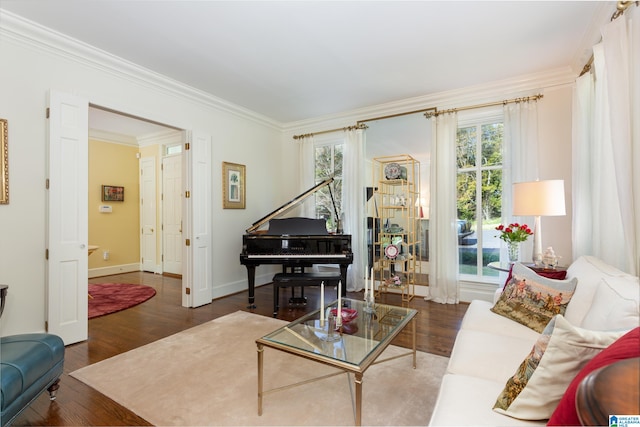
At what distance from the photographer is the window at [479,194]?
4.10 metres

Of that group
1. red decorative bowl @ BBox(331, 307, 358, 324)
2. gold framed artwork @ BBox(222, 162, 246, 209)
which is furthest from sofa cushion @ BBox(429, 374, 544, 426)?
gold framed artwork @ BBox(222, 162, 246, 209)

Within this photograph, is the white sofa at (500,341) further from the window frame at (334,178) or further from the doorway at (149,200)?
the doorway at (149,200)

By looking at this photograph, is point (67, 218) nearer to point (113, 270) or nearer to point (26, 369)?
point (26, 369)

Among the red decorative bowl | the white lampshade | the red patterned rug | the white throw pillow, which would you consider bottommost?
the red patterned rug

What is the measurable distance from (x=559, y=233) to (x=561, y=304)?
2.18 m

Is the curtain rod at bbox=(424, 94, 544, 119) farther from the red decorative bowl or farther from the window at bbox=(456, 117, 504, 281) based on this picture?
the red decorative bowl

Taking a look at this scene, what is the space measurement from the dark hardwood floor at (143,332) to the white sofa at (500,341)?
2.55 feet

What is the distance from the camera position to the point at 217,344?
2861mm

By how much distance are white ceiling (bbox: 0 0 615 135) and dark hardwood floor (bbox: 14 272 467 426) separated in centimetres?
290

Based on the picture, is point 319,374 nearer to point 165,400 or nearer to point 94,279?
point 165,400

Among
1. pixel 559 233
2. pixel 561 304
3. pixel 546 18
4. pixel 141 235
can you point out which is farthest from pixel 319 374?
pixel 141 235

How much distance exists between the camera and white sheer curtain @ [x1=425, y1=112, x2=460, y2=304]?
413 cm

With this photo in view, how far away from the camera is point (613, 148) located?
6.51ft

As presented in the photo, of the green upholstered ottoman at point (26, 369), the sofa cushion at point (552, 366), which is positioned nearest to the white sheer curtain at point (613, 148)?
the sofa cushion at point (552, 366)
